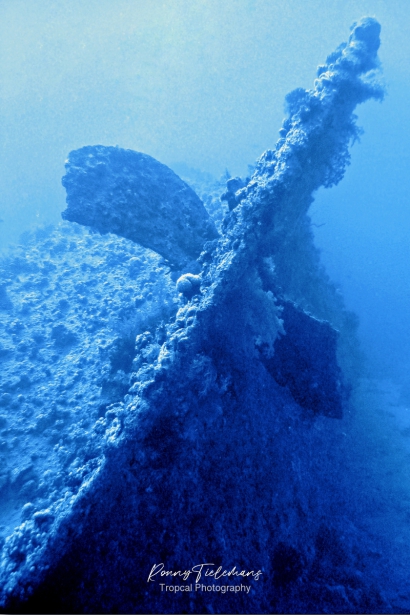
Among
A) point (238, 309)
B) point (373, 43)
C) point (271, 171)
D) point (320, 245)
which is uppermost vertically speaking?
point (320, 245)

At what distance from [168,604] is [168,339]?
7.66ft

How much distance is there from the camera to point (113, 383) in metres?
5.80

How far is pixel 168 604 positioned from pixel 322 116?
20.1 feet

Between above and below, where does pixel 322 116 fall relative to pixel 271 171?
above

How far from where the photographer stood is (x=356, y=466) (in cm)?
480

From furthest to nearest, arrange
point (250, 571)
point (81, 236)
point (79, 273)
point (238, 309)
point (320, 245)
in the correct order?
point (320, 245)
point (81, 236)
point (79, 273)
point (238, 309)
point (250, 571)

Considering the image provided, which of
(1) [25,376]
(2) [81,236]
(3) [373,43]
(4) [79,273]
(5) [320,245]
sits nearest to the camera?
(3) [373,43]

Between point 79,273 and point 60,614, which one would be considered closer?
point 60,614

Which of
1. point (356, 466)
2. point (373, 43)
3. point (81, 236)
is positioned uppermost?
point (81, 236)

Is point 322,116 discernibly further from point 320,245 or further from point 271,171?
point 320,245

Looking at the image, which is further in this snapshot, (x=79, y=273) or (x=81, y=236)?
(x=81, y=236)

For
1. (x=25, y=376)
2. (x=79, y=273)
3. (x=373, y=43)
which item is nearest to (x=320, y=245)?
(x=373, y=43)

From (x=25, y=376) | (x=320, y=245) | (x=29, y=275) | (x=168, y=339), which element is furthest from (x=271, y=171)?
(x=320, y=245)

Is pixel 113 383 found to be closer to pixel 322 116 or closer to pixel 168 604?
pixel 168 604
